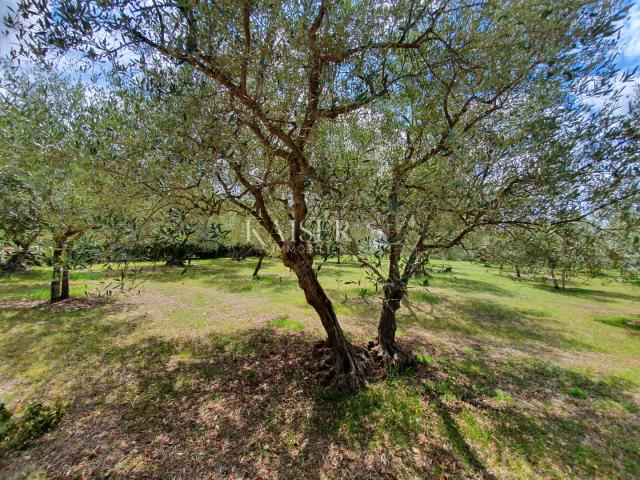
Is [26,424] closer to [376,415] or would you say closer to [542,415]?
[376,415]

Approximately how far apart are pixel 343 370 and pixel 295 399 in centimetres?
121

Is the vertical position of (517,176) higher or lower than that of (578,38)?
lower

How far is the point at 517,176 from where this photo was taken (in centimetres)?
448

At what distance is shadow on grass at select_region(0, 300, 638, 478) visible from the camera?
4.02 m

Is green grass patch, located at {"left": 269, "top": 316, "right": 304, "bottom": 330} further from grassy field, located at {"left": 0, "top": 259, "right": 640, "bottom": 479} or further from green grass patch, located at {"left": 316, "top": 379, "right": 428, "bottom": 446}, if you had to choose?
green grass patch, located at {"left": 316, "top": 379, "right": 428, "bottom": 446}

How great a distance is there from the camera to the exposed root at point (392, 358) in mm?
6734

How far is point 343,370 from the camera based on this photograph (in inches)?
239

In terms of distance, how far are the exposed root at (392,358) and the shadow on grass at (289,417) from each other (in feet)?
1.12

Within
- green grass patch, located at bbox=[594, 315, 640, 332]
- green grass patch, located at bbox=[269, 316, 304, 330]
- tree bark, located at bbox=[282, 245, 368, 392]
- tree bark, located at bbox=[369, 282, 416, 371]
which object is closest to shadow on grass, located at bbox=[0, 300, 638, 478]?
tree bark, located at bbox=[282, 245, 368, 392]

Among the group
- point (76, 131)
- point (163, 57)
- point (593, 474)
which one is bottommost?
point (593, 474)

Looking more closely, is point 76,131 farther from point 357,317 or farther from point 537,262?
point 357,317

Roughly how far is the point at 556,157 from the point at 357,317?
9.06 meters

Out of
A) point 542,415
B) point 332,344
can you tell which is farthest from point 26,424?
point 542,415

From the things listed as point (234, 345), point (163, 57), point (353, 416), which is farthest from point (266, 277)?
point (163, 57)
